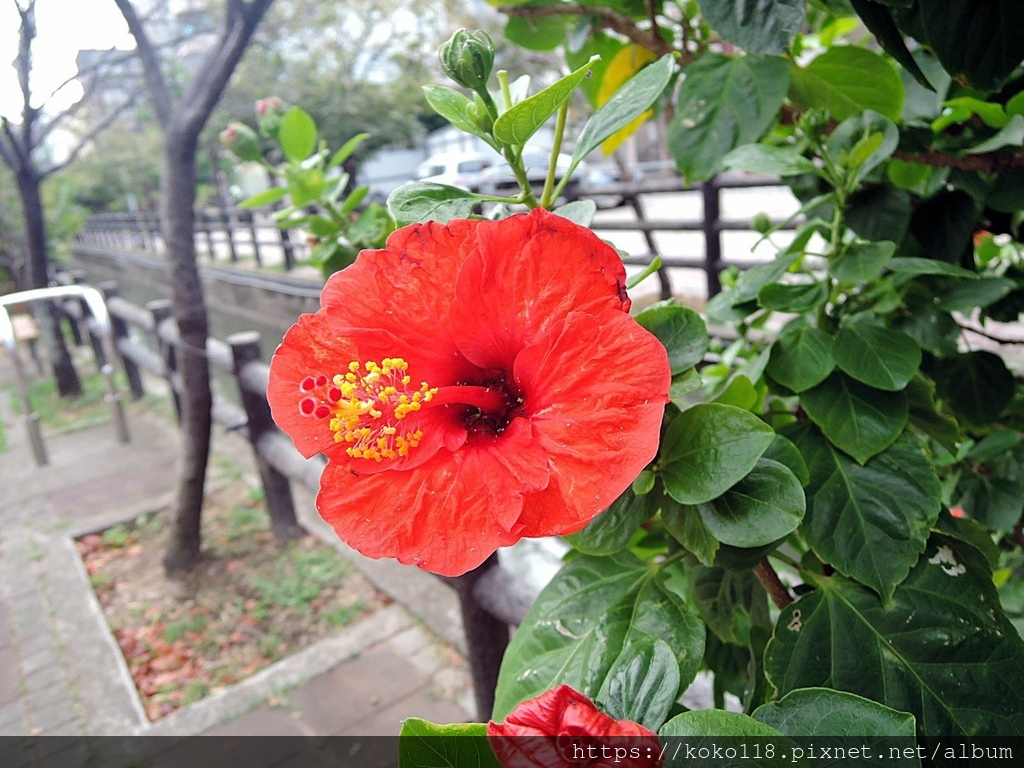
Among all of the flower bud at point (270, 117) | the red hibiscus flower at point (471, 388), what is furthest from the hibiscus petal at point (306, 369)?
the flower bud at point (270, 117)

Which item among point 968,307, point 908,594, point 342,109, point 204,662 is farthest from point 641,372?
point 342,109

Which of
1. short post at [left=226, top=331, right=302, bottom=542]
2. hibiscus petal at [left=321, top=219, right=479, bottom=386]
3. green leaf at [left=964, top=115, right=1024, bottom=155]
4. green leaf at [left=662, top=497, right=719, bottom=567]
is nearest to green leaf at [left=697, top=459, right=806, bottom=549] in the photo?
green leaf at [left=662, top=497, right=719, bottom=567]

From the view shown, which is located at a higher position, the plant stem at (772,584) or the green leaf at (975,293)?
the green leaf at (975,293)

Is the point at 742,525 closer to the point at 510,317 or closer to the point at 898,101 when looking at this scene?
the point at 510,317

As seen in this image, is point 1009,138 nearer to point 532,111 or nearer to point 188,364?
point 532,111

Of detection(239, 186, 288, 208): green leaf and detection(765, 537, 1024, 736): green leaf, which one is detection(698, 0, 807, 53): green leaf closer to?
detection(765, 537, 1024, 736): green leaf

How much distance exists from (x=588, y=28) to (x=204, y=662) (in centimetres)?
220

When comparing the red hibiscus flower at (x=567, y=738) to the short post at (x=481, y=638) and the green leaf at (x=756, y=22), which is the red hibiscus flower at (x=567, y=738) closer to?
the green leaf at (x=756, y=22)

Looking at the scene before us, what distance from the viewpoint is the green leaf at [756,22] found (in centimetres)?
57

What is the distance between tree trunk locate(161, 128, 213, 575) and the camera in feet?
8.73

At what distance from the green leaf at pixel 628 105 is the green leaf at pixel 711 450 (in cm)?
19

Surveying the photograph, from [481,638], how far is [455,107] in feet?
4.52

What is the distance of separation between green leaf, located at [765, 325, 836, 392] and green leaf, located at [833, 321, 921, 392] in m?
0.01

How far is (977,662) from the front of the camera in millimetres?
510
